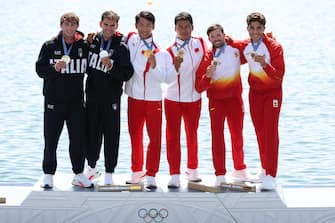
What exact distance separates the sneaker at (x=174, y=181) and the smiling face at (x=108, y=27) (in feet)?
3.69

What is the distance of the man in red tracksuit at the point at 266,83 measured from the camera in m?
6.88

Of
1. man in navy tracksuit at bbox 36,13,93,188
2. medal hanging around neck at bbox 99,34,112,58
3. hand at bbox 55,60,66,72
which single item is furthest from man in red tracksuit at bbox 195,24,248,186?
hand at bbox 55,60,66,72

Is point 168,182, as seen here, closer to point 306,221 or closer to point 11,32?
point 306,221

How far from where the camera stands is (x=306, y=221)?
21.8ft

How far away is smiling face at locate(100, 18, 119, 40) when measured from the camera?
6.79 m

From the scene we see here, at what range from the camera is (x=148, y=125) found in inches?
273

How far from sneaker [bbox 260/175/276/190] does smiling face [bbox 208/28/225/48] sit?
1031 mm

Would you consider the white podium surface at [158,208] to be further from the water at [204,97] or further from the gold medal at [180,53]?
the water at [204,97]

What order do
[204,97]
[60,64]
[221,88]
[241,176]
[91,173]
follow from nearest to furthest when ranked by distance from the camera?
[60,64], [221,88], [91,173], [241,176], [204,97]

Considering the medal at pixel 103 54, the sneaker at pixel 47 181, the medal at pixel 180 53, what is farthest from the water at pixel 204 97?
the medal at pixel 103 54

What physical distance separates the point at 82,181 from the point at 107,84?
730 mm

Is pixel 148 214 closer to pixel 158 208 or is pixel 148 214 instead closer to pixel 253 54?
pixel 158 208

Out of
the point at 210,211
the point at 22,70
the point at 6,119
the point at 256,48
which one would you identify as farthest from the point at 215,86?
the point at 22,70

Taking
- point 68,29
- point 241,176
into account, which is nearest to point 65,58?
point 68,29
